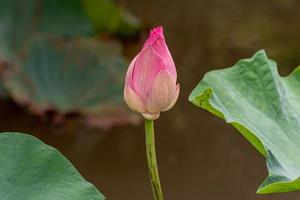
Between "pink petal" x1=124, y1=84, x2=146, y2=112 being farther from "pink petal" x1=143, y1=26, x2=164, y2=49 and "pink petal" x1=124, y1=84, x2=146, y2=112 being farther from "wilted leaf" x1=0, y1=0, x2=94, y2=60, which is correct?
"wilted leaf" x1=0, y1=0, x2=94, y2=60

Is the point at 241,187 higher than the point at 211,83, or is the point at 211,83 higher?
the point at 211,83

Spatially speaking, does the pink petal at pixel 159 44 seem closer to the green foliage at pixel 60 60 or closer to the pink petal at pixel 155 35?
the pink petal at pixel 155 35

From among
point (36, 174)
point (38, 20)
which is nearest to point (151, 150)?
point (36, 174)

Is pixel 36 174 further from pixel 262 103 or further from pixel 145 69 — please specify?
pixel 262 103

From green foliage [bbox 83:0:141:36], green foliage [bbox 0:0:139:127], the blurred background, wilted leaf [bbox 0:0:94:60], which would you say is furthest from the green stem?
green foliage [bbox 83:0:141:36]

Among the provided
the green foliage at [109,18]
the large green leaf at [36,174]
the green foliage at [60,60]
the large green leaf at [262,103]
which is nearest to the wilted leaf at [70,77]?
the green foliage at [60,60]

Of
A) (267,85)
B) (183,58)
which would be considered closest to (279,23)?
(183,58)

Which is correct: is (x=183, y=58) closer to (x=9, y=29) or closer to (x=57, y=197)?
(x=9, y=29)
